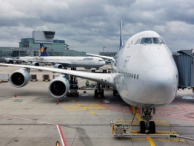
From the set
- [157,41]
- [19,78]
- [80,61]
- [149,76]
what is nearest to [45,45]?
[80,61]

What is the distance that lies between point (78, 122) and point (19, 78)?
1049 cm

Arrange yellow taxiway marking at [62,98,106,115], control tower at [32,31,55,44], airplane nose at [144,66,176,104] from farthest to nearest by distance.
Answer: control tower at [32,31,55,44]
yellow taxiway marking at [62,98,106,115]
airplane nose at [144,66,176,104]

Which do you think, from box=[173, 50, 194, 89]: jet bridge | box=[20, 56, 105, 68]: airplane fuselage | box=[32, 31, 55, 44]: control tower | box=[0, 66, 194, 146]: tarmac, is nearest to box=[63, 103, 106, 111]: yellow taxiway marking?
box=[0, 66, 194, 146]: tarmac

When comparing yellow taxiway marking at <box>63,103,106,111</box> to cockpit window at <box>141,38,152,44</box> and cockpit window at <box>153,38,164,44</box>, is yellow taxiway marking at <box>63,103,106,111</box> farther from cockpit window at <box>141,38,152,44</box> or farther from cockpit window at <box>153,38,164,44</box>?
cockpit window at <box>153,38,164,44</box>

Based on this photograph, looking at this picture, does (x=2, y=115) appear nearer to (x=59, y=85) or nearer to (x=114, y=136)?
(x=59, y=85)

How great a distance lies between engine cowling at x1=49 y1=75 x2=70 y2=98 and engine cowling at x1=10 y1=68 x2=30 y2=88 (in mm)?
3641

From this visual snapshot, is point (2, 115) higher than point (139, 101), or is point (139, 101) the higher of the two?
point (139, 101)

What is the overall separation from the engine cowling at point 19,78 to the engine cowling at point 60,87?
11.9 feet

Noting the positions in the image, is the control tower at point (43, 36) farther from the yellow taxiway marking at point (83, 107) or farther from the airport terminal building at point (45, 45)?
the yellow taxiway marking at point (83, 107)

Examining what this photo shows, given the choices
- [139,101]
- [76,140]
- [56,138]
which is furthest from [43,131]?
[139,101]

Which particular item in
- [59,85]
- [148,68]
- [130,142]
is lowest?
[130,142]

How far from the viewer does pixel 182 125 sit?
1127 centimetres

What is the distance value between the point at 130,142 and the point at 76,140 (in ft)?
7.35

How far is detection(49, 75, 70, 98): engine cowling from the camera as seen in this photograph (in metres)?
16.3
